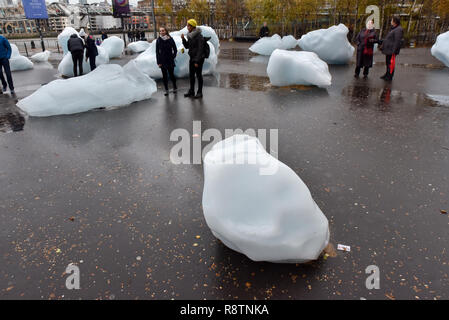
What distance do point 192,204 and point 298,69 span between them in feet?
21.4

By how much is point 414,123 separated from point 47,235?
6.16 meters

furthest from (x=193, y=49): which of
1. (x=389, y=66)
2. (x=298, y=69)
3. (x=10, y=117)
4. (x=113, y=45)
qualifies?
(x=113, y=45)

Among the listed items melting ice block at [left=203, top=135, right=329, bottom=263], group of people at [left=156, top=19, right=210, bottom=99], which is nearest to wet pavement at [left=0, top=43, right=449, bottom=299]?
melting ice block at [left=203, top=135, right=329, bottom=263]

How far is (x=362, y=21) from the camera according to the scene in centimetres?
2580

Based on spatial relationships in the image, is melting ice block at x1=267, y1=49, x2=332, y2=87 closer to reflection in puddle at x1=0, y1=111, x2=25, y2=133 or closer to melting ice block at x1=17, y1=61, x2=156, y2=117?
melting ice block at x1=17, y1=61, x2=156, y2=117

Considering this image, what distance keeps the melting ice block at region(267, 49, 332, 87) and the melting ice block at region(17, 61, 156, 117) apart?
11.4ft

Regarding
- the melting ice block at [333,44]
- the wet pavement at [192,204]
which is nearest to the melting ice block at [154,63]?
the wet pavement at [192,204]

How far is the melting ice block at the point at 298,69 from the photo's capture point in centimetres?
854

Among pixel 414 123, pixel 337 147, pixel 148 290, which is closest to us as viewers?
pixel 148 290

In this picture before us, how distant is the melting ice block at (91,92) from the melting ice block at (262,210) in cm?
563

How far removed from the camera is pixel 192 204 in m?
3.39
